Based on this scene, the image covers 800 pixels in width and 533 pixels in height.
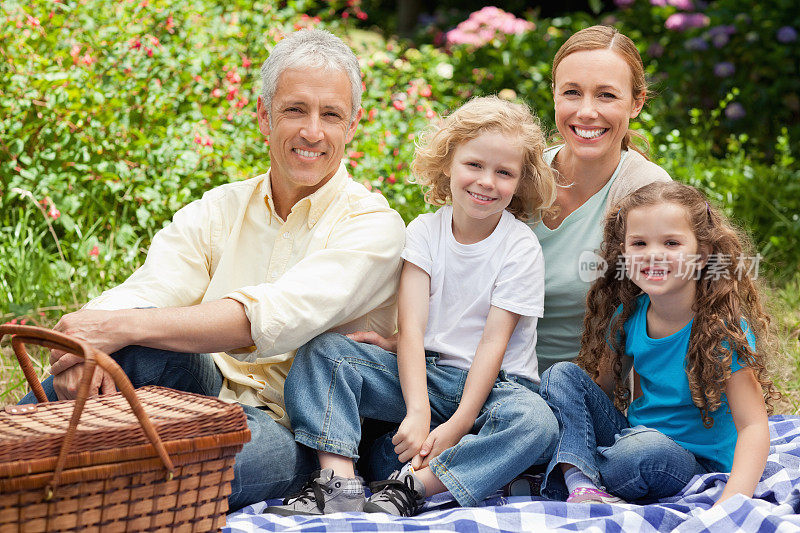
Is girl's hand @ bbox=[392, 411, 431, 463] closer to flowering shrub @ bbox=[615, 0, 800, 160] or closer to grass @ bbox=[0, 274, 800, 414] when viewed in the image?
grass @ bbox=[0, 274, 800, 414]

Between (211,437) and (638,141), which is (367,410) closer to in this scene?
(211,437)

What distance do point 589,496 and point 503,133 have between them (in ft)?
3.88

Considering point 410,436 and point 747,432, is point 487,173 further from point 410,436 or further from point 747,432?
point 747,432

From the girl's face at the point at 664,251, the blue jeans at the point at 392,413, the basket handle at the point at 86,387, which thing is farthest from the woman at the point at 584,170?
the basket handle at the point at 86,387

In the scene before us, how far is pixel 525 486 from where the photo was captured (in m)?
2.82

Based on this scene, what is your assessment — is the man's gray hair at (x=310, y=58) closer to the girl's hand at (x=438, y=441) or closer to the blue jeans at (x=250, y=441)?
the blue jeans at (x=250, y=441)

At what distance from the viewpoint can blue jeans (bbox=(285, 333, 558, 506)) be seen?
2652 mm

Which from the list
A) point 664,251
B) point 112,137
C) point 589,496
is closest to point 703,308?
point 664,251

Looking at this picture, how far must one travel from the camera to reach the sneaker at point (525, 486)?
9.23ft

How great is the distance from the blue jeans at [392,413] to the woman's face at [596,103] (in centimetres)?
92

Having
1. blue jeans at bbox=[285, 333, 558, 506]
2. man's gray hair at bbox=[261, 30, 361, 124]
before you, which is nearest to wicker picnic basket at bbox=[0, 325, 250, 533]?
blue jeans at bbox=[285, 333, 558, 506]

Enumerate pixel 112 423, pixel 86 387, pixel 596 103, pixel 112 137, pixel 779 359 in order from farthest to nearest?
1. pixel 112 137
2. pixel 779 359
3. pixel 596 103
4. pixel 112 423
5. pixel 86 387

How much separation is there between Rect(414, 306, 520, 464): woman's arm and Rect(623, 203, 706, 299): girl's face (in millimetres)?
435

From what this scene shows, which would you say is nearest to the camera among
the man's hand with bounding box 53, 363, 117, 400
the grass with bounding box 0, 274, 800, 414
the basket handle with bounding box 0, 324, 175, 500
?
the basket handle with bounding box 0, 324, 175, 500
